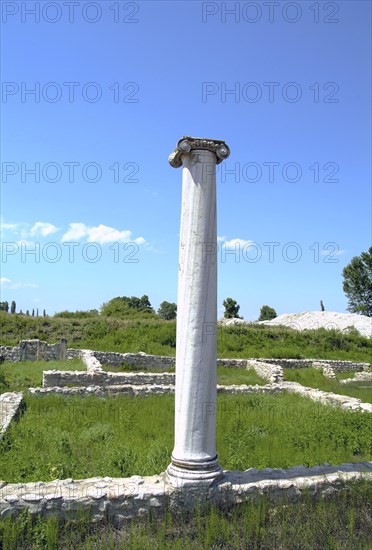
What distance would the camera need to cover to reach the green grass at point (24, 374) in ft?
40.9

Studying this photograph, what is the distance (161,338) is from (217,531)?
2066 cm

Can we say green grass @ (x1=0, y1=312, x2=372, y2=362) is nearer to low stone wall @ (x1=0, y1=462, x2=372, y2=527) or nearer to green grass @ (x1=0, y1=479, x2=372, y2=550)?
low stone wall @ (x1=0, y1=462, x2=372, y2=527)

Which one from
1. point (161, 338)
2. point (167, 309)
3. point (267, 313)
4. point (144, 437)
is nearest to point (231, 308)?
point (267, 313)

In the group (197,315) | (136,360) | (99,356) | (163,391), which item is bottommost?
(163,391)

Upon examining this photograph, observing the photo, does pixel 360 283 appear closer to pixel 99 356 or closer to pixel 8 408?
pixel 99 356

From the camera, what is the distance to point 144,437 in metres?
7.27

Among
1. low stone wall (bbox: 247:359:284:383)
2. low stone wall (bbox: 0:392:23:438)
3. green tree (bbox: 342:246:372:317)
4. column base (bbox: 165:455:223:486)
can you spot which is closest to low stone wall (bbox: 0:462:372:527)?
column base (bbox: 165:455:223:486)

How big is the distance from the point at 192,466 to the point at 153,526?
63 cm

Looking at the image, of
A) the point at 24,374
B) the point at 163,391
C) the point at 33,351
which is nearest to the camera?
the point at 163,391

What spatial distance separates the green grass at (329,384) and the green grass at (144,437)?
14.6ft

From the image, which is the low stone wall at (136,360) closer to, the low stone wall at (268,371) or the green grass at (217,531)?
the low stone wall at (268,371)

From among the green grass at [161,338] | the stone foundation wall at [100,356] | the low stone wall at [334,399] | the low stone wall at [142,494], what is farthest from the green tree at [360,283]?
the low stone wall at [142,494]

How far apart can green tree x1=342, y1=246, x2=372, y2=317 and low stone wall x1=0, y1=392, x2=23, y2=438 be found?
4838cm

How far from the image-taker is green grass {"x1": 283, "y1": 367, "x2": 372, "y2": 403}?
14.0 metres
